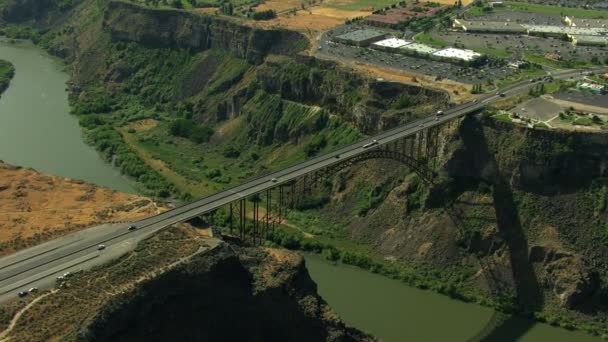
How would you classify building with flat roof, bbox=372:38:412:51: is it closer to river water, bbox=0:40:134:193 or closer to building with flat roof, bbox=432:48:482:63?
building with flat roof, bbox=432:48:482:63

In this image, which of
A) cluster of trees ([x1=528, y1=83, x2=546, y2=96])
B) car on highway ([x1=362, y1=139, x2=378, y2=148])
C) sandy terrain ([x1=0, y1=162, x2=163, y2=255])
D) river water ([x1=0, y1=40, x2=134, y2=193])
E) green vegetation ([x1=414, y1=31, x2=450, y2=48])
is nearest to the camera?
sandy terrain ([x1=0, y1=162, x2=163, y2=255])

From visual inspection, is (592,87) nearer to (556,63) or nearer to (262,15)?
(556,63)

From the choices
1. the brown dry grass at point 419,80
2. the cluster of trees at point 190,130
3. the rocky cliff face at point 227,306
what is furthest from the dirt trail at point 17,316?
the cluster of trees at point 190,130

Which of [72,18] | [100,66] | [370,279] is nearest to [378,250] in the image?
[370,279]

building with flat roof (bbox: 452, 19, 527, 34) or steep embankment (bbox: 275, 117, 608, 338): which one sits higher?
building with flat roof (bbox: 452, 19, 527, 34)

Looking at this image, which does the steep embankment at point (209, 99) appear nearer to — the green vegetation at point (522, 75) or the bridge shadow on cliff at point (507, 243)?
the bridge shadow on cliff at point (507, 243)

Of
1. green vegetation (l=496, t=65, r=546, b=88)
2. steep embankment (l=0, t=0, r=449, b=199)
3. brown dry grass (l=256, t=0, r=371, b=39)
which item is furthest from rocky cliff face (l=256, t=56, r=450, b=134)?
green vegetation (l=496, t=65, r=546, b=88)
